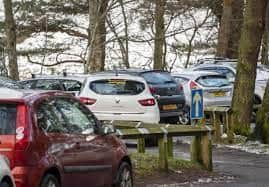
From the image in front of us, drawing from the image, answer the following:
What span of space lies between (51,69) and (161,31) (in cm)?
766

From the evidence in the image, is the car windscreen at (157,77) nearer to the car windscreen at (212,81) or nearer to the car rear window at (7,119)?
the car windscreen at (212,81)

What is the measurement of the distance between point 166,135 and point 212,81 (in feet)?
42.2

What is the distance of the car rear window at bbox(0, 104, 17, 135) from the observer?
27.1ft

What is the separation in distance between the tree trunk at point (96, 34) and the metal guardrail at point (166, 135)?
15641mm

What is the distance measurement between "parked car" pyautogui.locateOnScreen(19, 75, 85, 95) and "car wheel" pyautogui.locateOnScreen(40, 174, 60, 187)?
13.2 metres

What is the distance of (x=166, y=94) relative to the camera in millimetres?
22609

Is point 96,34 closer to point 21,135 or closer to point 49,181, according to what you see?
point 49,181

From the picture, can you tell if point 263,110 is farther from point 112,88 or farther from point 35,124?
point 35,124

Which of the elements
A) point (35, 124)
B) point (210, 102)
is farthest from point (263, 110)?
point (35, 124)

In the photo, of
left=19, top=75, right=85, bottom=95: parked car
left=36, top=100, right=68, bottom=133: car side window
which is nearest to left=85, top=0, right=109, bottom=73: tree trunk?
left=19, top=75, right=85, bottom=95: parked car

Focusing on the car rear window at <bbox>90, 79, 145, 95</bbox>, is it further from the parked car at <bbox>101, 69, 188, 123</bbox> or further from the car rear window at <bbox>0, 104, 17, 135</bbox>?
the car rear window at <bbox>0, 104, 17, 135</bbox>

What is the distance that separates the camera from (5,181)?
24.8 feet

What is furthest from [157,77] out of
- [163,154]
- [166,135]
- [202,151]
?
[163,154]

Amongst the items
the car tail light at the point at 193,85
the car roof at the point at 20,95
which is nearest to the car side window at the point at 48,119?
the car roof at the point at 20,95
